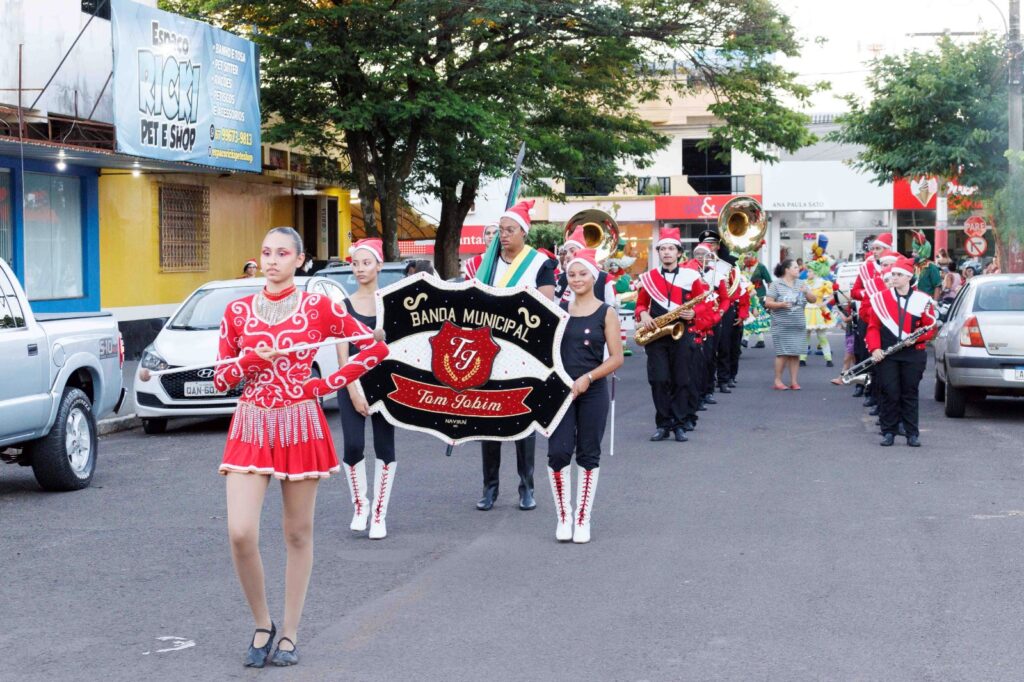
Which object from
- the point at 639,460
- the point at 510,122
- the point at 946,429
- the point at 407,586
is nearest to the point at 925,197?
the point at 510,122

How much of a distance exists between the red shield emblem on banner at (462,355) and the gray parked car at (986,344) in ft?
25.7

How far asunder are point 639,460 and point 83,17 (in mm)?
13120

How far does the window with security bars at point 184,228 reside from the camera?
82.2 ft

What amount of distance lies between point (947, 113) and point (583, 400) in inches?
950

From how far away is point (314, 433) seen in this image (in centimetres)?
584

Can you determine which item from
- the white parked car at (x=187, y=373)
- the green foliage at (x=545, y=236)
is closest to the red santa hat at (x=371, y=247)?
the white parked car at (x=187, y=373)

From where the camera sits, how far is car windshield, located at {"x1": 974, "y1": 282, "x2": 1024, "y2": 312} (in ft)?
49.9

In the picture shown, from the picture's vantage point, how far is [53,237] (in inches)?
841

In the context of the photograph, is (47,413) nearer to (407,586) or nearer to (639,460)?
(407,586)

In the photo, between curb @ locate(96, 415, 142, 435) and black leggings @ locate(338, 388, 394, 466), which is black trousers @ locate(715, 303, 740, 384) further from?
black leggings @ locate(338, 388, 394, 466)

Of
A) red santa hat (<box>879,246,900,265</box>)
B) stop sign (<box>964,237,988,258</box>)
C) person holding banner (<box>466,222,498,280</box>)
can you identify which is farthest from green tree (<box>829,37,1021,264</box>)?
person holding banner (<box>466,222,498,280</box>)

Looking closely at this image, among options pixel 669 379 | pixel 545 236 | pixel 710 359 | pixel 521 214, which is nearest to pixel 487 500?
pixel 521 214

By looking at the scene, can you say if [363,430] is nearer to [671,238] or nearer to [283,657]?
[283,657]

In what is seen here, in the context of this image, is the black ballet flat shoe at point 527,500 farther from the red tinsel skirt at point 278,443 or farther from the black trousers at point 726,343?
the black trousers at point 726,343
